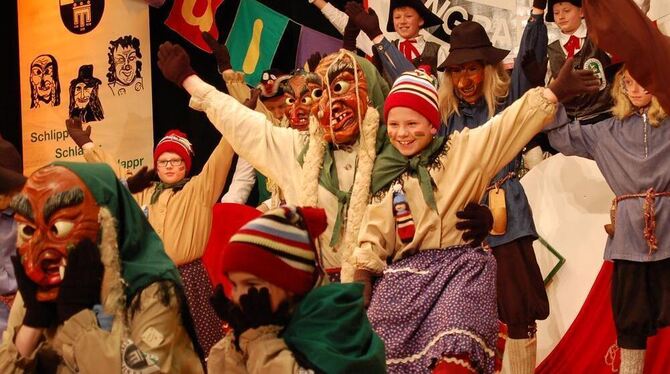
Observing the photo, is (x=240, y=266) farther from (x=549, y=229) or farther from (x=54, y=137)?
(x=54, y=137)

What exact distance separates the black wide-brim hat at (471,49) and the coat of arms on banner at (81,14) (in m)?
4.17

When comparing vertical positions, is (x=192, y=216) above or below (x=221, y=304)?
below

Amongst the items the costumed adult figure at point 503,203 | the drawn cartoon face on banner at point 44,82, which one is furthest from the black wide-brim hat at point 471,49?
the drawn cartoon face on banner at point 44,82

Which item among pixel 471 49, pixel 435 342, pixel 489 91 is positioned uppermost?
pixel 471 49

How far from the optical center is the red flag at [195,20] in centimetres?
838

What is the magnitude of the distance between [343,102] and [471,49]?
1207 millimetres

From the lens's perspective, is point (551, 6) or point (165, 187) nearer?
point (551, 6)

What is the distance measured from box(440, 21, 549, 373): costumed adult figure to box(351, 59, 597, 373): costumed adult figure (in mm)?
1138

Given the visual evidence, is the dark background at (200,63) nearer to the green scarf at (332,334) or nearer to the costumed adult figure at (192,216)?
the costumed adult figure at (192,216)

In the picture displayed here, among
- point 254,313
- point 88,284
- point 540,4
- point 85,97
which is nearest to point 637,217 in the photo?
point 540,4

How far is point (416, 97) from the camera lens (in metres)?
4.27

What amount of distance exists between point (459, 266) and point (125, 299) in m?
1.57

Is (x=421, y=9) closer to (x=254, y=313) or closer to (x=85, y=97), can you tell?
(x=85, y=97)

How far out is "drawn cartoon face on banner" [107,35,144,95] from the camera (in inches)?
341
